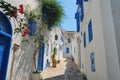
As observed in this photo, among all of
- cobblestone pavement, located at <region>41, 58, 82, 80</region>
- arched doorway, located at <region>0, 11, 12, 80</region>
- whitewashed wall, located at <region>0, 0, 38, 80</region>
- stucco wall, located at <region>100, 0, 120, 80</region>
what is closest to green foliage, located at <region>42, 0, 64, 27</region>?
whitewashed wall, located at <region>0, 0, 38, 80</region>

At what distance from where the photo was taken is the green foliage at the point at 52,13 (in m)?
Answer: 10.8

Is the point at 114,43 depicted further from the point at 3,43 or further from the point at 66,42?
the point at 66,42

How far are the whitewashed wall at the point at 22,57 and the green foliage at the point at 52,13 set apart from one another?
1070 mm

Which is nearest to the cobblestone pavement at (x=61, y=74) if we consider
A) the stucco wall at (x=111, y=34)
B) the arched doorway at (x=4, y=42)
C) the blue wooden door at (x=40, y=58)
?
the blue wooden door at (x=40, y=58)

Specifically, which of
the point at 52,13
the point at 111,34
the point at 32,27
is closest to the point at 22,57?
the point at 32,27

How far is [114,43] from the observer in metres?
5.31

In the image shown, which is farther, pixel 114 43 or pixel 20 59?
pixel 20 59

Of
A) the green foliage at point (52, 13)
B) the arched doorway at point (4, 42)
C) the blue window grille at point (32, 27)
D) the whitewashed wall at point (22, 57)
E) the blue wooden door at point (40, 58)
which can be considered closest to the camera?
the arched doorway at point (4, 42)

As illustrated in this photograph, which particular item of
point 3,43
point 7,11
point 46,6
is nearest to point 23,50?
point 3,43

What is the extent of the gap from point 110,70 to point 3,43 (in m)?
4.62

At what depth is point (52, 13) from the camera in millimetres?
10867

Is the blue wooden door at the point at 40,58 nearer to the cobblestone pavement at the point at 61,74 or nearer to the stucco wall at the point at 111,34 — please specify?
the cobblestone pavement at the point at 61,74

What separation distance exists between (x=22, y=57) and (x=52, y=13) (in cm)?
455

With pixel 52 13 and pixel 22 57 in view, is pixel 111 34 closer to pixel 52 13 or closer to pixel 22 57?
pixel 22 57
